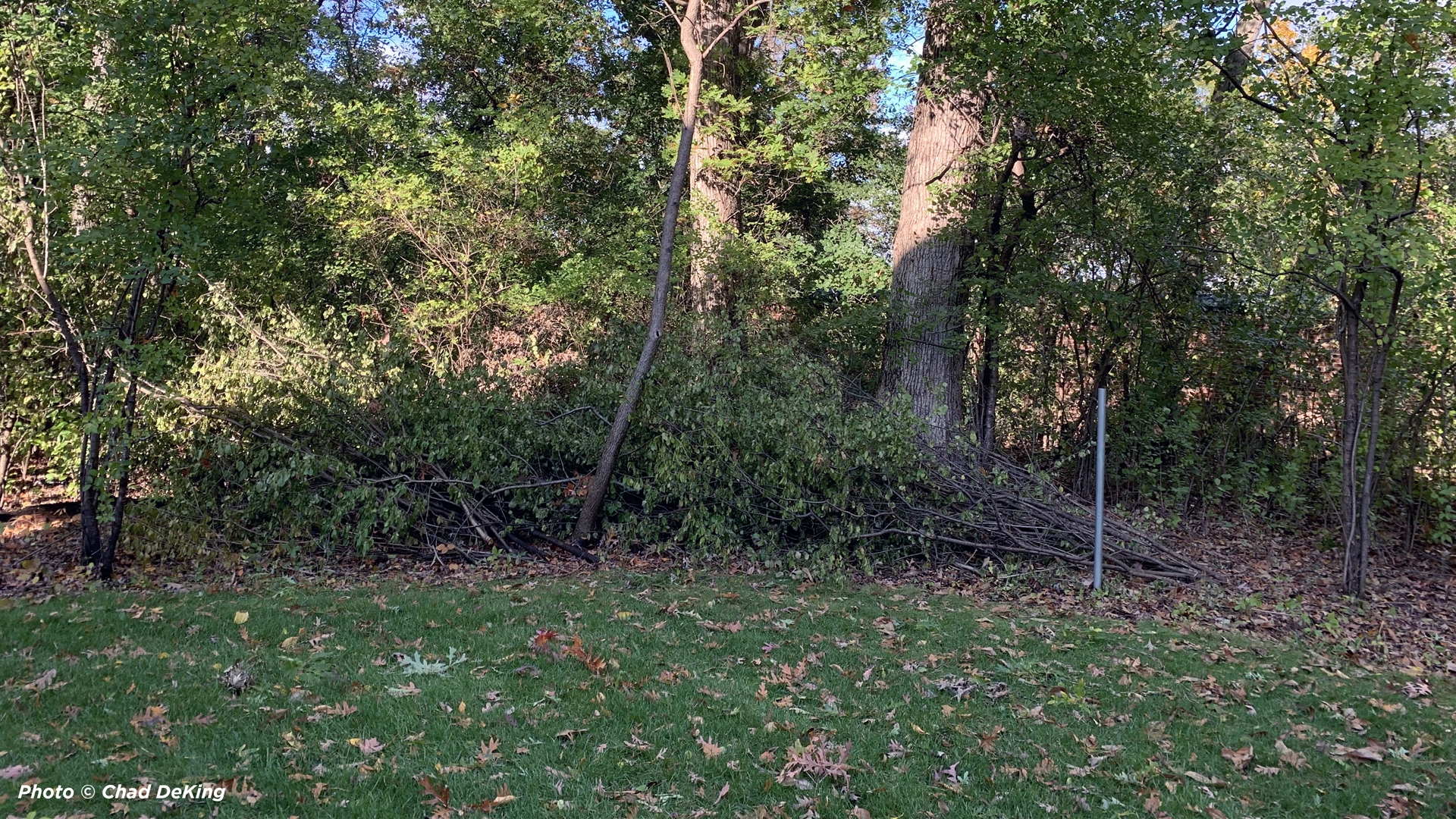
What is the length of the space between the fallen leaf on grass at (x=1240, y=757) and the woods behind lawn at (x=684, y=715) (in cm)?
1

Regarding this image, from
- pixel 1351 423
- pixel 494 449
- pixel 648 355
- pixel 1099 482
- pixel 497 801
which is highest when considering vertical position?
pixel 648 355

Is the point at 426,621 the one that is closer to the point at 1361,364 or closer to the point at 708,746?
the point at 708,746

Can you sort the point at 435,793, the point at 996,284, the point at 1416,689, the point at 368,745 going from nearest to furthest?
the point at 435,793 → the point at 368,745 → the point at 1416,689 → the point at 996,284

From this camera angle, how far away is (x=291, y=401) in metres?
9.48

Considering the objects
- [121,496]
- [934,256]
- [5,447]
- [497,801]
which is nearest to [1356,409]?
[934,256]

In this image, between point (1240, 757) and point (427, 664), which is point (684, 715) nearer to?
point (427, 664)

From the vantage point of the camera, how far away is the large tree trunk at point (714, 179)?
1316 centimetres

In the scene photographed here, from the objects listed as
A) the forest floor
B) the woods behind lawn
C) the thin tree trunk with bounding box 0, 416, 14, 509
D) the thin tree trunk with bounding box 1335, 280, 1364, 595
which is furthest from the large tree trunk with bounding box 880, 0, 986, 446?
the thin tree trunk with bounding box 0, 416, 14, 509

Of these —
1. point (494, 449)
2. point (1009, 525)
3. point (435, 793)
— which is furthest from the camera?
point (494, 449)

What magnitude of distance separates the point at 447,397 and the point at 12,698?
575 centimetres

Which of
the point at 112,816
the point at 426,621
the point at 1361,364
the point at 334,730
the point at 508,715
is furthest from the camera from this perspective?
the point at 1361,364

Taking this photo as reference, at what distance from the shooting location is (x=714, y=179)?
14117mm

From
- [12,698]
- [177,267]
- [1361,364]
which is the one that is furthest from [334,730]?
[1361,364]

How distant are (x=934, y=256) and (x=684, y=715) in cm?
879
